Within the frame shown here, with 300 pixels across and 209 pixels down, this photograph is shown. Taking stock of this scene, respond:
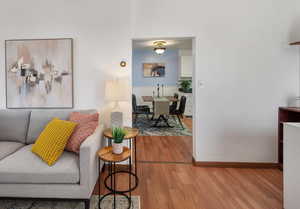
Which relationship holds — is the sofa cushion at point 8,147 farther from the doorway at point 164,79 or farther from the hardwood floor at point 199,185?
the doorway at point 164,79

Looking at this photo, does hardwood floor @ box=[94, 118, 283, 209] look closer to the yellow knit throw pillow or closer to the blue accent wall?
the yellow knit throw pillow

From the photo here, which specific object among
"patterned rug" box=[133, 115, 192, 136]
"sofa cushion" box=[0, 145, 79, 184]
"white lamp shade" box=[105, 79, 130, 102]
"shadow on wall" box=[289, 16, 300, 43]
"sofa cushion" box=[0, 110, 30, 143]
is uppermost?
"shadow on wall" box=[289, 16, 300, 43]

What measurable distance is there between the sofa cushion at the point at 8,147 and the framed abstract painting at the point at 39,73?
2.03ft

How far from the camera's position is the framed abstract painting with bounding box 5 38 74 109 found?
102 inches

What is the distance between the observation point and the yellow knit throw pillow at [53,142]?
5.78 feet

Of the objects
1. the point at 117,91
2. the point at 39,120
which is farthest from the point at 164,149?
the point at 39,120

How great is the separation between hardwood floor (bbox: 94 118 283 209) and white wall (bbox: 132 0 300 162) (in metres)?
0.37

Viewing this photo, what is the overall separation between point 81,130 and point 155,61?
5539 mm

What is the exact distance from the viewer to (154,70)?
7.05 meters

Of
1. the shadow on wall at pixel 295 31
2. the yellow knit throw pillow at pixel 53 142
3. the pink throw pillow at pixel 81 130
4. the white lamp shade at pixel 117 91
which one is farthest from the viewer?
the shadow on wall at pixel 295 31

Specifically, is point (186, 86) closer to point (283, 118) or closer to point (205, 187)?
point (283, 118)

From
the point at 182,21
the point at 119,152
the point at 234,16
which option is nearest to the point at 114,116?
the point at 119,152

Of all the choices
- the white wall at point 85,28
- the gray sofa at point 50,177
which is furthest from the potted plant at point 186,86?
the gray sofa at point 50,177

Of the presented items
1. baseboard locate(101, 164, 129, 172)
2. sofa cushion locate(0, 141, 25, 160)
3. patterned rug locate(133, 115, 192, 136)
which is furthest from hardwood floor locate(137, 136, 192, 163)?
sofa cushion locate(0, 141, 25, 160)
